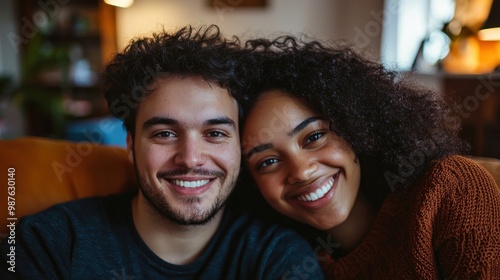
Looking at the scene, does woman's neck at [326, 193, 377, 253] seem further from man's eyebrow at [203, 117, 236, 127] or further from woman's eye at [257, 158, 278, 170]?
man's eyebrow at [203, 117, 236, 127]

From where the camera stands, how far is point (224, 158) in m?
1.16

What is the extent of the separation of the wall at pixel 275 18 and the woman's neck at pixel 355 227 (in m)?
2.34

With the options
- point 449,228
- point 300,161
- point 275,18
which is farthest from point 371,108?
point 275,18

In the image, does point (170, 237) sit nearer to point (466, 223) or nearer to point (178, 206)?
point (178, 206)

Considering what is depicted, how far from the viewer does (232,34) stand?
3.93 meters

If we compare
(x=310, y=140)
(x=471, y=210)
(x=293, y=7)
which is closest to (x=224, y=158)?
(x=310, y=140)

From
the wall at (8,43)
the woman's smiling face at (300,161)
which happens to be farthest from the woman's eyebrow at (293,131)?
the wall at (8,43)

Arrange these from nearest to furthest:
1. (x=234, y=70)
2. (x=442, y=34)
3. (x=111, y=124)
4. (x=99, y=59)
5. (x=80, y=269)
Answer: (x=80, y=269)
(x=234, y=70)
(x=111, y=124)
(x=442, y=34)
(x=99, y=59)

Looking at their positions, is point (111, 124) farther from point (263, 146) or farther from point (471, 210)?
point (471, 210)

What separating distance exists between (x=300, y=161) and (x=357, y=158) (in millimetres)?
190

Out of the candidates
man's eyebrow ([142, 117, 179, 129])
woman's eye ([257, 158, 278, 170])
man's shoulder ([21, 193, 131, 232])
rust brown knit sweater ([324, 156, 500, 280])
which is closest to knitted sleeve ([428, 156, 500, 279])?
rust brown knit sweater ([324, 156, 500, 280])

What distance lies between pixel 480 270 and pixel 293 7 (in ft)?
10.6

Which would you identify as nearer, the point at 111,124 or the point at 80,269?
the point at 80,269

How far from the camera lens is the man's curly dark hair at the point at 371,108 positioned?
3.75 feet
